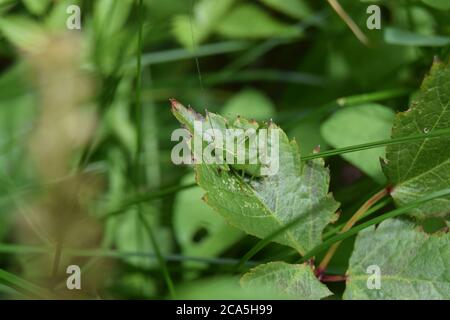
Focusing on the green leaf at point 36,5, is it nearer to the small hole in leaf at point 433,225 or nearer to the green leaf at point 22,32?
the green leaf at point 22,32

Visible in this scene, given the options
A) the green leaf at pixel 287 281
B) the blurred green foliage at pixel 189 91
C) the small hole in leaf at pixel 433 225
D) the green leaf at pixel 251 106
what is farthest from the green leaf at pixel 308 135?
the green leaf at pixel 287 281

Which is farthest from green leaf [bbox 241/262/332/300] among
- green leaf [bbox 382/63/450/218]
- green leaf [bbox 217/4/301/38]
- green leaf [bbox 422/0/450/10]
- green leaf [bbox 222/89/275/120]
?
green leaf [bbox 217/4/301/38]

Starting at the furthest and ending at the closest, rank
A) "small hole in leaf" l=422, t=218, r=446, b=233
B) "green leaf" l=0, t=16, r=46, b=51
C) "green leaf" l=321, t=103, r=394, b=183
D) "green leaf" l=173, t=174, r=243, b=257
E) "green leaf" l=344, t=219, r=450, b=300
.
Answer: "green leaf" l=0, t=16, r=46, b=51 → "green leaf" l=173, t=174, r=243, b=257 → "green leaf" l=321, t=103, r=394, b=183 → "small hole in leaf" l=422, t=218, r=446, b=233 → "green leaf" l=344, t=219, r=450, b=300

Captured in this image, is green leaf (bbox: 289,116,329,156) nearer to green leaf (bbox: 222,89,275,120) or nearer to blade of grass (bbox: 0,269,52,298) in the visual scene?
green leaf (bbox: 222,89,275,120)

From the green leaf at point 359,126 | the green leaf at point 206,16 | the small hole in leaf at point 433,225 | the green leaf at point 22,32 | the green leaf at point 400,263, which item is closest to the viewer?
the green leaf at point 400,263

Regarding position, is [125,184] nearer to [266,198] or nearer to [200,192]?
[200,192]

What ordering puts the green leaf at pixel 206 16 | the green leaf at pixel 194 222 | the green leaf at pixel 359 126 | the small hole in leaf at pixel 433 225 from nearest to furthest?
1. the small hole in leaf at pixel 433 225
2. the green leaf at pixel 359 126
3. the green leaf at pixel 194 222
4. the green leaf at pixel 206 16
